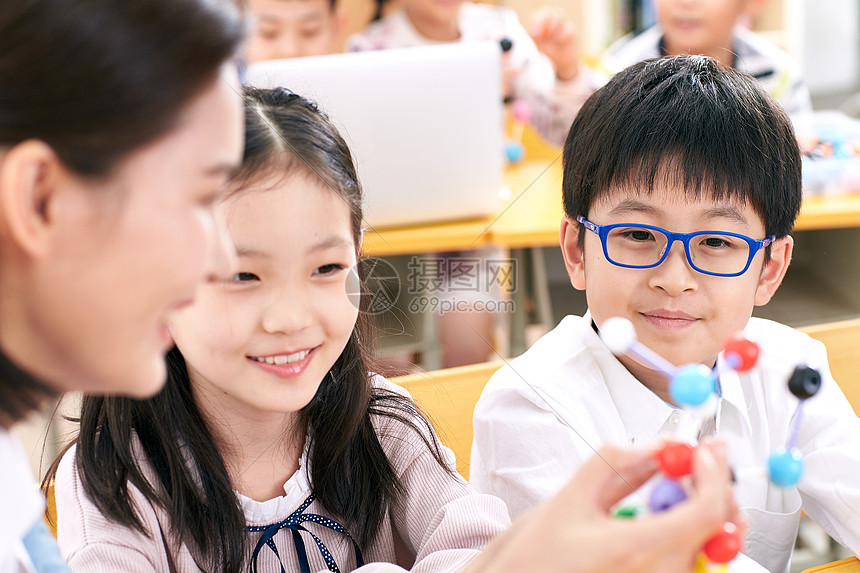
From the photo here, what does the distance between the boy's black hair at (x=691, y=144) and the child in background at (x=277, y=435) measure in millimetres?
180

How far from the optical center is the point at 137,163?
367 millimetres

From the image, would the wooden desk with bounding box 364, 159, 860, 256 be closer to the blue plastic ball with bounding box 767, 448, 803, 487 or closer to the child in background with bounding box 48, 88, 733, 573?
the child in background with bounding box 48, 88, 733, 573

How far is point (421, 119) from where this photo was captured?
4.35 feet

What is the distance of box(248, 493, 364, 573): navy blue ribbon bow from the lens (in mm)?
681

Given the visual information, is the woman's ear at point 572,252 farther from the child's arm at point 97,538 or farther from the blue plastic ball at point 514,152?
the blue plastic ball at point 514,152

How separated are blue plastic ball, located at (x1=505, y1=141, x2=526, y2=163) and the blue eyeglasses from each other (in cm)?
117

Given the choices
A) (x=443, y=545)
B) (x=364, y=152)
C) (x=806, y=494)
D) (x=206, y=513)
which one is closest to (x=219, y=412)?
(x=206, y=513)

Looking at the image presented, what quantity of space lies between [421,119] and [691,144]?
794mm

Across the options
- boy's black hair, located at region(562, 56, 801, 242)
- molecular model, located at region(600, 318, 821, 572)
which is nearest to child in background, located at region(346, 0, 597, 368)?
boy's black hair, located at region(562, 56, 801, 242)

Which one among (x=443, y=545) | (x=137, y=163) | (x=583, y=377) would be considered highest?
(x=137, y=163)

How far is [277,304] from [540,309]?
6.8 inches

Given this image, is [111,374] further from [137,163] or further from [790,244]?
[790,244]

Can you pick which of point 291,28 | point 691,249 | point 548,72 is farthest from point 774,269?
point 291,28

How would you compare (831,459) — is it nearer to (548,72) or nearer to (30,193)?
(30,193)
